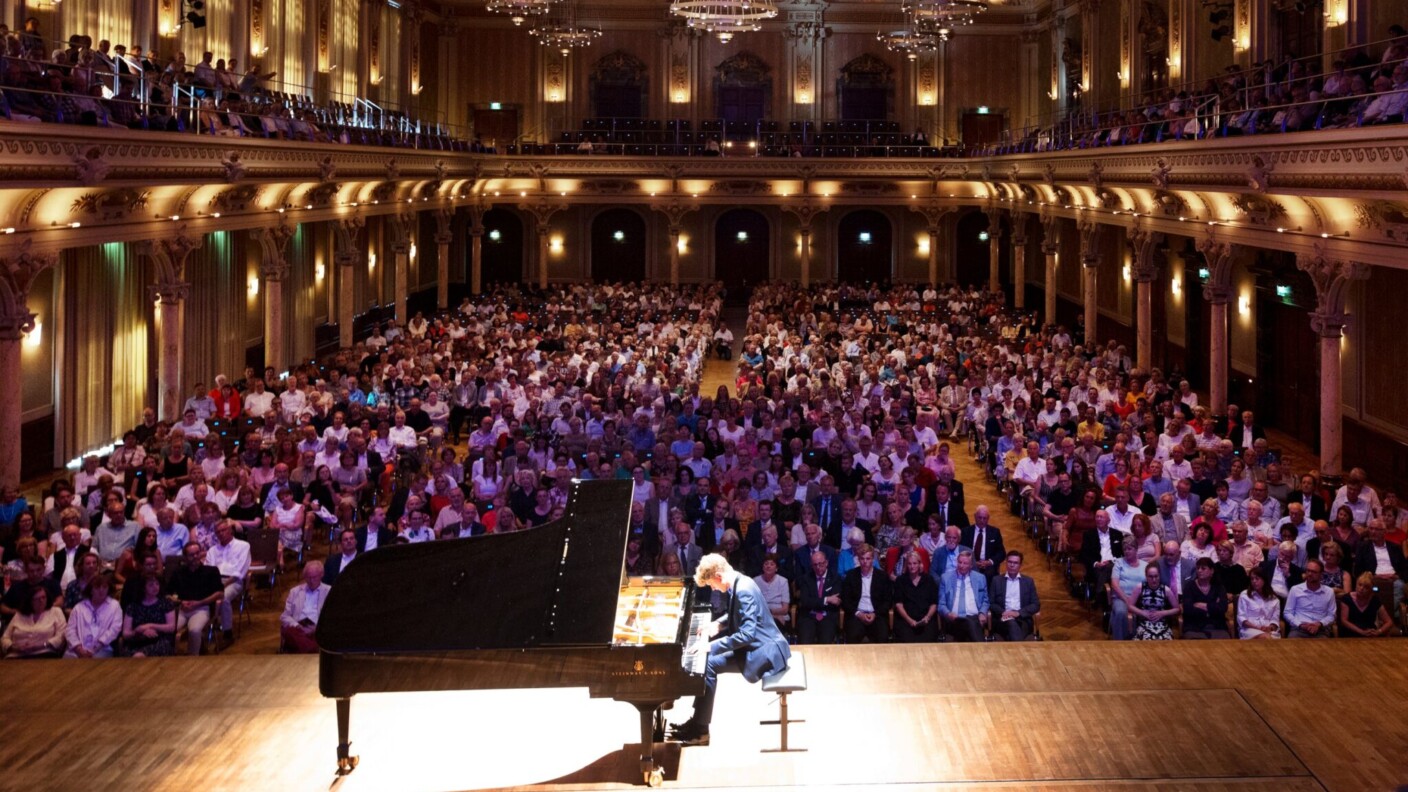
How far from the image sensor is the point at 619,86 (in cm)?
4172

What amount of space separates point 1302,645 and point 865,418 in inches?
295

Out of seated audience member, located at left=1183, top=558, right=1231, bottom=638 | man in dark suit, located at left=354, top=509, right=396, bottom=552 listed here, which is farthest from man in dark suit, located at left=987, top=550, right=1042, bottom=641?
man in dark suit, located at left=354, top=509, right=396, bottom=552

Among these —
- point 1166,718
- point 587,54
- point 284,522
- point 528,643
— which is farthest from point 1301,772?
point 587,54

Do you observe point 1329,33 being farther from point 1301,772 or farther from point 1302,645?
point 1301,772

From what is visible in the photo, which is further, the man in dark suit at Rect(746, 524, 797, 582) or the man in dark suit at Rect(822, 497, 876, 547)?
the man in dark suit at Rect(822, 497, 876, 547)

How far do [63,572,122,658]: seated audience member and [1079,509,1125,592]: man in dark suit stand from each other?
7.70 meters

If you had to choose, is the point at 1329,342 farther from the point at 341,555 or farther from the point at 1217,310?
the point at 341,555

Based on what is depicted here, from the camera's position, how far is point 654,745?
309 inches

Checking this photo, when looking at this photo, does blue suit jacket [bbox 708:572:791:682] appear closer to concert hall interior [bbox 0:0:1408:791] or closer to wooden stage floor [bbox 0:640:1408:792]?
concert hall interior [bbox 0:0:1408:791]

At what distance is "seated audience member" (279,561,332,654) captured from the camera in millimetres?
10383

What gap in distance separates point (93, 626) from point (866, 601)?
18.7 feet

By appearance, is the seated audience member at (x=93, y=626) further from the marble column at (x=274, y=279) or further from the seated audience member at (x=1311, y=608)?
the marble column at (x=274, y=279)

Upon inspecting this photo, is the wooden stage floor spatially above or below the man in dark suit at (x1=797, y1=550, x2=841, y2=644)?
below

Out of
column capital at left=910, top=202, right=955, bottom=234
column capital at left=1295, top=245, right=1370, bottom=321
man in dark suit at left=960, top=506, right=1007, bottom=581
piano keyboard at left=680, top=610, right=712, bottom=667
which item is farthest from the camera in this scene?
column capital at left=910, top=202, right=955, bottom=234
